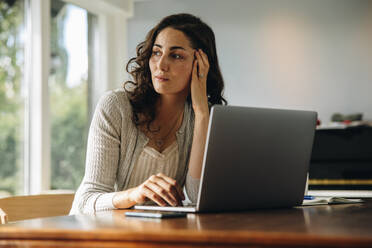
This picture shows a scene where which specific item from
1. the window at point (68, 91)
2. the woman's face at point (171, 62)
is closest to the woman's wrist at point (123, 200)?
the woman's face at point (171, 62)

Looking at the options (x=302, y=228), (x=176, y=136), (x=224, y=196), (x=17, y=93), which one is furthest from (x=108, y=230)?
(x=17, y=93)

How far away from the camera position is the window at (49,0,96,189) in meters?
3.82

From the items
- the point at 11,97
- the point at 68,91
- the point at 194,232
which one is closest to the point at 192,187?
the point at 194,232

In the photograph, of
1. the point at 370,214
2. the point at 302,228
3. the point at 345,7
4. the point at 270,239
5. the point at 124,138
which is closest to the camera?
the point at 270,239

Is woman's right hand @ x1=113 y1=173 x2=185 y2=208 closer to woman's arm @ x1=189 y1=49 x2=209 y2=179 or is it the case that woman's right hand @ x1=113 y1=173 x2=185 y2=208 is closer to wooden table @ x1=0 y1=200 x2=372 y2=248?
wooden table @ x1=0 y1=200 x2=372 y2=248

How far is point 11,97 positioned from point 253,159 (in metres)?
2.55

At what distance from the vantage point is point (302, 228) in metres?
0.84

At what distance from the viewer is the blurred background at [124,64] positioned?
3.48 metres

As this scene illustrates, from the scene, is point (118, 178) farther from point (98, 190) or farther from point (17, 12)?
point (17, 12)

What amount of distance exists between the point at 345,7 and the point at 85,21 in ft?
7.79

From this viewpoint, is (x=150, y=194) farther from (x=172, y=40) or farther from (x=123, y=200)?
(x=172, y=40)

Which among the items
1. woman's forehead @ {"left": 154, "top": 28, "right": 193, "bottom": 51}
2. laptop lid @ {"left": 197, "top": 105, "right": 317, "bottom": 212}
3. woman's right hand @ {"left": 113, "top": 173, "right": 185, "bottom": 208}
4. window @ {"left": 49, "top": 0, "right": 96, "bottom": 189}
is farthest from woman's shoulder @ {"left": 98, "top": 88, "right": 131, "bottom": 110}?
window @ {"left": 49, "top": 0, "right": 96, "bottom": 189}

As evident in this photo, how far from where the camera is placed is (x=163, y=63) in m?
1.78

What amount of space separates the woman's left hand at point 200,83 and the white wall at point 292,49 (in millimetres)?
2947
